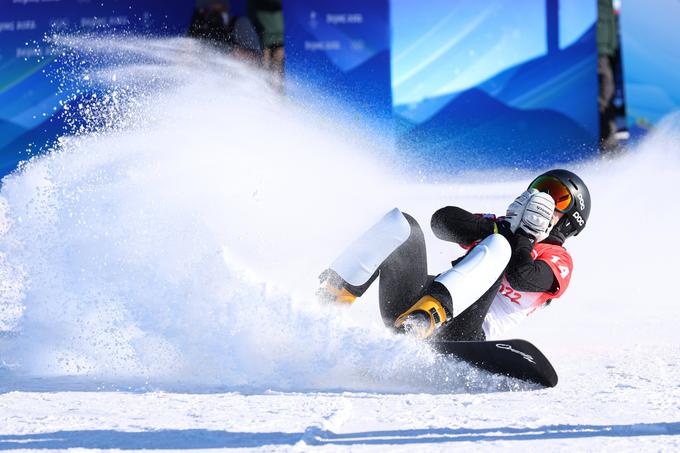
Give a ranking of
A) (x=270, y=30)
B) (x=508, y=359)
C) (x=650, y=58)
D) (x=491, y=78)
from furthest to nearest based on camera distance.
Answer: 1. (x=491, y=78)
2. (x=270, y=30)
3. (x=650, y=58)
4. (x=508, y=359)

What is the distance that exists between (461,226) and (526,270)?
0.47 m

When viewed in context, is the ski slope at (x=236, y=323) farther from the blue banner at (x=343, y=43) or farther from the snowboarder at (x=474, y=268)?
the blue banner at (x=343, y=43)

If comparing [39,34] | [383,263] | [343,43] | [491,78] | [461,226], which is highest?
[39,34]

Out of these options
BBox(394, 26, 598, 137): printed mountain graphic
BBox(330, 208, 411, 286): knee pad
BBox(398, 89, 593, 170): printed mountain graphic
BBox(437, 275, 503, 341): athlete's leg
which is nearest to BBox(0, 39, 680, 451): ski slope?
BBox(330, 208, 411, 286): knee pad

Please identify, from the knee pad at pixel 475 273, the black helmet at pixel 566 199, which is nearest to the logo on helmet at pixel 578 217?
the black helmet at pixel 566 199

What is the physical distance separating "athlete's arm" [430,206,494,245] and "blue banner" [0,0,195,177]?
8.25 metres

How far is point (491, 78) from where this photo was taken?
1219cm

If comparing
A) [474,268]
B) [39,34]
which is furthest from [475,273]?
[39,34]

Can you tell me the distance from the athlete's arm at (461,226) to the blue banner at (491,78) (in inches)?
308

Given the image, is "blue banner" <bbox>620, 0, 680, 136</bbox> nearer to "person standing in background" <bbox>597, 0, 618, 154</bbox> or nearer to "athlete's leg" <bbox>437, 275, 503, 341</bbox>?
"person standing in background" <bbox>597, 0, 618, 154</bbox>

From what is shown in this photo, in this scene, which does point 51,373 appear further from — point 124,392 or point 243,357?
point 243,357

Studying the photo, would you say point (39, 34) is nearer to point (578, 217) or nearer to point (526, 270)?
point (578, 217)

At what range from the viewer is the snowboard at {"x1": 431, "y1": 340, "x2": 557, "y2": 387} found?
3.58m

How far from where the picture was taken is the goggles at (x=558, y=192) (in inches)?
163
